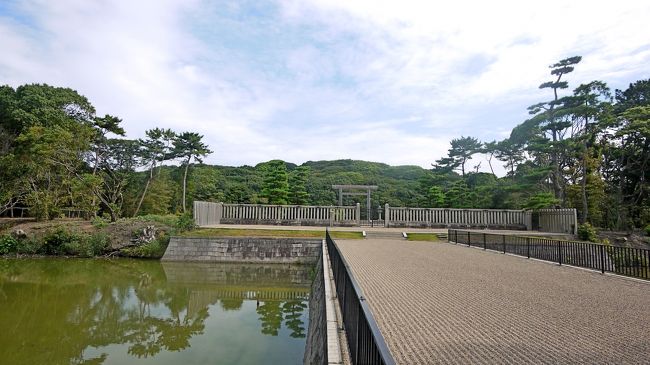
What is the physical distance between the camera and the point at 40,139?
59.9 ft

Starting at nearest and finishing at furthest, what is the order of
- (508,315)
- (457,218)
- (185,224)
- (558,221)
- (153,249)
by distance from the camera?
1. (508,315)
2. (153,249)
3. (185,224)
4. (558,221)
5. (457,218)

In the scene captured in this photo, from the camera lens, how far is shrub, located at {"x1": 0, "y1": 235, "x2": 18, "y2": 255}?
52.7ft

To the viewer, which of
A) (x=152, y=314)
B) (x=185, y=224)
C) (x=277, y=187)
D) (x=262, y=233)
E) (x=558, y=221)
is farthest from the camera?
(x=277, y=187)

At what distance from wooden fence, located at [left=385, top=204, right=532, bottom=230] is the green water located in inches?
299

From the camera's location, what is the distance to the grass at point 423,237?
51.0 ft

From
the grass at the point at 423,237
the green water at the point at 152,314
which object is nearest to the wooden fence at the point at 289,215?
the grass at the point at 423,237

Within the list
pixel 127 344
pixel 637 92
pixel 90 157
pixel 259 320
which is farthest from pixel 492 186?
pixel 90 157

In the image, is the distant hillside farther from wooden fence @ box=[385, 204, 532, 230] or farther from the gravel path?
the gravel path

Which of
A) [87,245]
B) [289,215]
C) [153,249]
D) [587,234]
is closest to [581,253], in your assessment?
[587,234]

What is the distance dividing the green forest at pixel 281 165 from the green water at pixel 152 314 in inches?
277

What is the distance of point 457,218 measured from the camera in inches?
762

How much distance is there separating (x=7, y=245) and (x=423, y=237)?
18251 millimetres

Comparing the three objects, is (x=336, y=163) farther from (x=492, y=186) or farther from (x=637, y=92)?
(x=637, y=92)

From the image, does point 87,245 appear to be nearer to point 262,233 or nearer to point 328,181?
point 262,233
